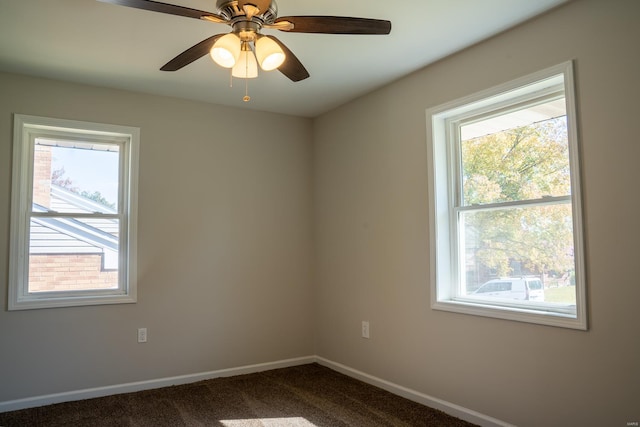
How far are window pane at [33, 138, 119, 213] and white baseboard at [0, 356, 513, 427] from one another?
4.54 feet

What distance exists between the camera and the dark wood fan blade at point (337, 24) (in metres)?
1.99

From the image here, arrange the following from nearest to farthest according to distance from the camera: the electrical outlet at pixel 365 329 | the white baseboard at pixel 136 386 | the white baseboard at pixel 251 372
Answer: the white baseboard at pixel 251 372
the white baseboard at pixel 136 386
the electrical outlet at pixel 365 329

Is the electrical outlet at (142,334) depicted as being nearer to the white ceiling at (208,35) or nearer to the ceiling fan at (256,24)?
the white ceiling at (208,35)

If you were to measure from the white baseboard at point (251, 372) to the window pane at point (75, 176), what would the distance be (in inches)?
54.5

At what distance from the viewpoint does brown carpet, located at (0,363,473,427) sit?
307cm

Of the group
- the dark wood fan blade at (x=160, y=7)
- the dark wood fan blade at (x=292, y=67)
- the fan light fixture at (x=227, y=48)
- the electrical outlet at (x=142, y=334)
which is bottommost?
the electrical outlet at (x=142, y=334)

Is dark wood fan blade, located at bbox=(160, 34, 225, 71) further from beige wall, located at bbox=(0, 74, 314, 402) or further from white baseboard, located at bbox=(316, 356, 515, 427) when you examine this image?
white baseboard, located at bbox=(316, 356, 515, 427)

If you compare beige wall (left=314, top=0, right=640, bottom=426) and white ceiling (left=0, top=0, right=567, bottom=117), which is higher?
white ceiling (left=0, top=0, right=567, bottom=117)

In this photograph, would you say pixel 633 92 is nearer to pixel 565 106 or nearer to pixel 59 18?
pixel 565 106

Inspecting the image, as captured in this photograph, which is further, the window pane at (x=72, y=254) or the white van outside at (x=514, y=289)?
the window pane at (x=72, y=254)

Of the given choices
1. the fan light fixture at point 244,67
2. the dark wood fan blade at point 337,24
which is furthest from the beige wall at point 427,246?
the fan light fixture at point 244,67

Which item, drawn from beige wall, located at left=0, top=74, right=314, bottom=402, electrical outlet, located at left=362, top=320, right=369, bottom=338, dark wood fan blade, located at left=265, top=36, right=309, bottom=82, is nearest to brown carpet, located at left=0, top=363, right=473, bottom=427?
beige wall, located at left=0, top=74, right=314, bottom=402

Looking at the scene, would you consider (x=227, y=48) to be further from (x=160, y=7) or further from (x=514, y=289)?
(x=514, y=289)

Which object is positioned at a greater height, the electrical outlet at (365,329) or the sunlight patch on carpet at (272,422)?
the electrical outlet at (365,329)
